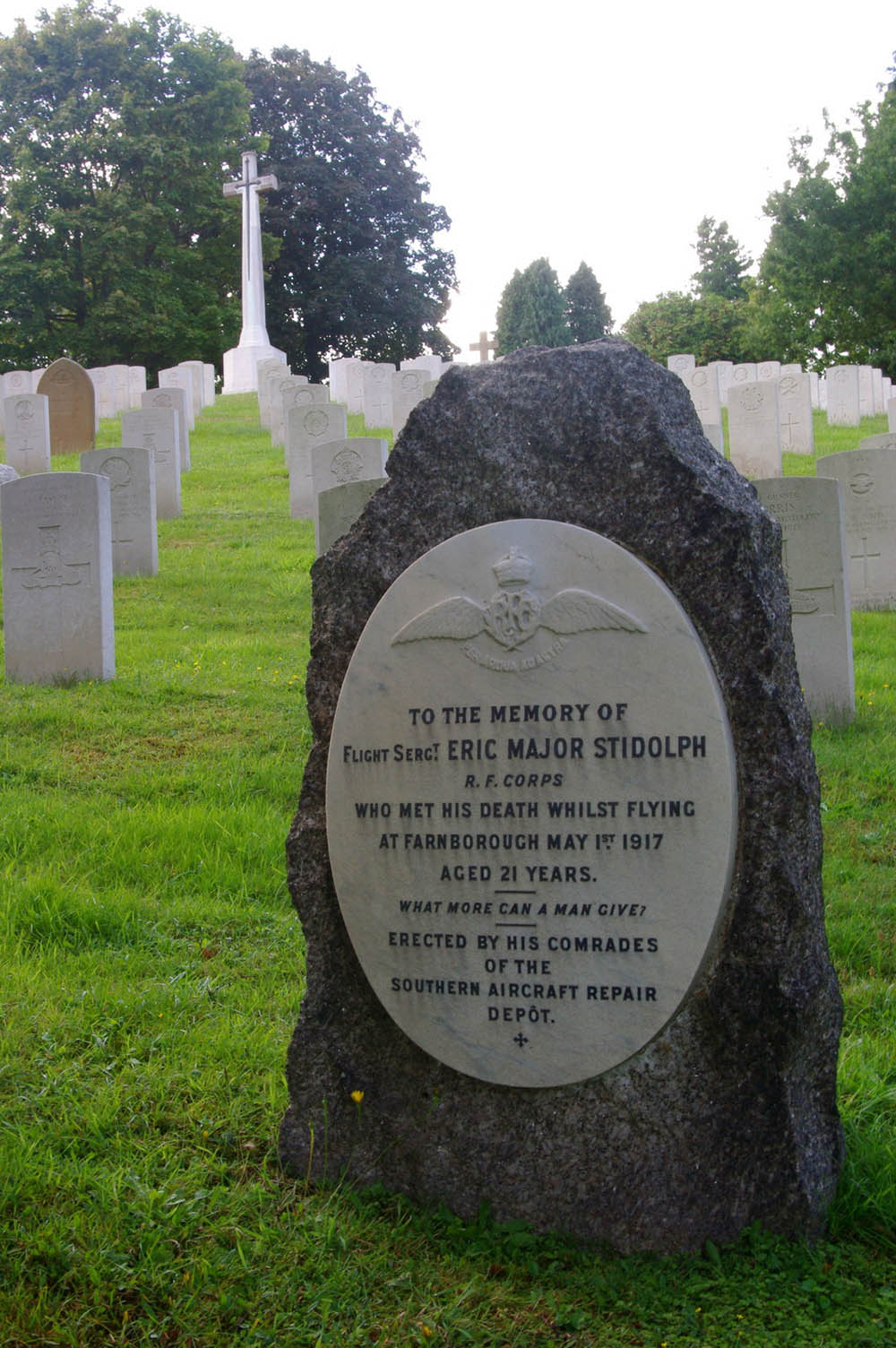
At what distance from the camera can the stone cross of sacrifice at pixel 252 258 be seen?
99.8ft

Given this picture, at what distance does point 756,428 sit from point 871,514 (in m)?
7.06

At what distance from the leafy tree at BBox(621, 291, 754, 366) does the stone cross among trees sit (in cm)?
1508

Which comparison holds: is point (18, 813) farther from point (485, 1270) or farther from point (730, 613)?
point (730, 613)

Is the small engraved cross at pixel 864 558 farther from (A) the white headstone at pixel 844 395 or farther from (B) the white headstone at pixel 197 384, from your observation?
(B) the white headstone at pixel 197 384

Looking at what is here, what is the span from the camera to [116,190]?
35719 millimetres

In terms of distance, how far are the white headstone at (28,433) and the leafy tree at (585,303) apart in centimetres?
3867

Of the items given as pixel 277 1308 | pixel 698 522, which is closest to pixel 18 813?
pixel 277 1308

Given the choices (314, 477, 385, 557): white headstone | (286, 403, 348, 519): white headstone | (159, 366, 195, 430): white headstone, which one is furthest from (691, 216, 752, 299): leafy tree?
(314, 477, 385, 557): white headstone

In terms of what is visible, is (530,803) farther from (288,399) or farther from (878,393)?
(878,393)

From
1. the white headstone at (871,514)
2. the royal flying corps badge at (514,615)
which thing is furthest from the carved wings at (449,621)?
the white headstone at (871,514)

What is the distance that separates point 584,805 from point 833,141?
32411mm

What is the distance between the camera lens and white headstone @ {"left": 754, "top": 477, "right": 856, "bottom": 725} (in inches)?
257

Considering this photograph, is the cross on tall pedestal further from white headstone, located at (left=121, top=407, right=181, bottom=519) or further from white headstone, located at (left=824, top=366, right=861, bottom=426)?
white headstone, located at (left=121, top=407, right=181, bottom=519)

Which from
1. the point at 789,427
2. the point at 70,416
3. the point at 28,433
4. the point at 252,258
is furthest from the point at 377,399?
the point at 252,258
